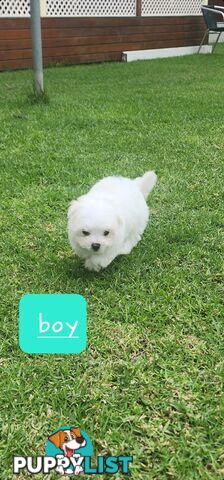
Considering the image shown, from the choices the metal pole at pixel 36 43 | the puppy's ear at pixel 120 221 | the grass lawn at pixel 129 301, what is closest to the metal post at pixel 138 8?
the metal pole at pixel 36 43

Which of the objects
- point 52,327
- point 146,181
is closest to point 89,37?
point 146,181

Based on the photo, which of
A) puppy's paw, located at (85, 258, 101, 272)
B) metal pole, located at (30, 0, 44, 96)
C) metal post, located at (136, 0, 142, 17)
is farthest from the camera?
metal post, located at (136, 0, 142, 17)

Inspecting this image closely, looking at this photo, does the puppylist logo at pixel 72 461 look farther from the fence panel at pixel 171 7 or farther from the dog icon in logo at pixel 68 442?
the fence panel at pixel 171 7

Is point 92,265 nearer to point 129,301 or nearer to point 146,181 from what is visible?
point 129,301

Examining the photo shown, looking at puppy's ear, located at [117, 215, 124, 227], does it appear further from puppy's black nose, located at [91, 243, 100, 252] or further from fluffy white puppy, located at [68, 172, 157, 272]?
puppy's black nose, located at [91, 243, 100, 252]

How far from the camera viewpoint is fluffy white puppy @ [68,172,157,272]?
83.3 inches

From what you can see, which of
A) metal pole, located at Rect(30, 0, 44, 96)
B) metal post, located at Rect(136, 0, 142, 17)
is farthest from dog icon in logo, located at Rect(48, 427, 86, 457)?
metal post, located at Rect(136, 0, 142, 17)

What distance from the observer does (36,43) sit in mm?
5520

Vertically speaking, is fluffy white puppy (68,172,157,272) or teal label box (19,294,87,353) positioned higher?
fluffy white puppy (68,172,157,272)

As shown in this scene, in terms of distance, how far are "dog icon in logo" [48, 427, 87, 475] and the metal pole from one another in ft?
15.8

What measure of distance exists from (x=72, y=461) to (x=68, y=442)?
0.32 ft

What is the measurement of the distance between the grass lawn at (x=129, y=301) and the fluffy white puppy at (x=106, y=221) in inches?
4.6

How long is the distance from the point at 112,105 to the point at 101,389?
463 centimetres

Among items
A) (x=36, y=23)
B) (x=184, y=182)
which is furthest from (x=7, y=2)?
(x=184, y=182)
